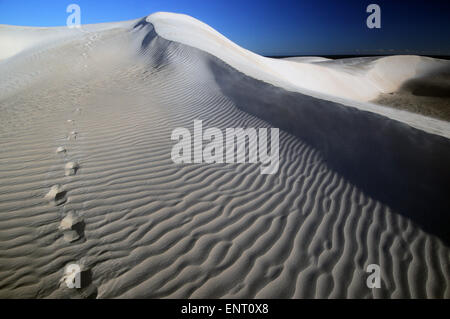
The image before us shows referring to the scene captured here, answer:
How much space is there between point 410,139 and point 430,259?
2.48 m

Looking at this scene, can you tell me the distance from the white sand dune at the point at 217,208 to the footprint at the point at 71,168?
0.04m

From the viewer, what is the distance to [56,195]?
353 cm

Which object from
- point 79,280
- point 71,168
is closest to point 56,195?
point 71,168

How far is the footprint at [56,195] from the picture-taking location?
11.2 feet

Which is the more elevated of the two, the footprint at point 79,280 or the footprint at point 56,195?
the footprint at point 56,195

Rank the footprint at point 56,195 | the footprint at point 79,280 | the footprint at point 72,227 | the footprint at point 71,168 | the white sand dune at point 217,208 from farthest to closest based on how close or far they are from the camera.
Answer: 1. the footprint at point 71,168
2. the footprint at point 56,195
3. the footprint at point 72,227
4. the white sand dune at point 217,208
5. the footprint at point 79,280

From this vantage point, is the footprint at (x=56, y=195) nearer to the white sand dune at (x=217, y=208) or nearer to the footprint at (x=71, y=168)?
the white sand dune at (x=217, y=208)

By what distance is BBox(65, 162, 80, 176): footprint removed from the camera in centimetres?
407

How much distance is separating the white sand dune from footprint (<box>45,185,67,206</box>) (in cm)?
6

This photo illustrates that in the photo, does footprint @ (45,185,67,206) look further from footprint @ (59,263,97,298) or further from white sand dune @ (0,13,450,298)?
→ footprint @ (59,263,97,298)

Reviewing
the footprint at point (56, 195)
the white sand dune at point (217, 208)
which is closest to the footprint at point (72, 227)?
the white sand dune at point (217, 208)

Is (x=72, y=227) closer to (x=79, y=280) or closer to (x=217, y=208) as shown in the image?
(x=79, y=280)

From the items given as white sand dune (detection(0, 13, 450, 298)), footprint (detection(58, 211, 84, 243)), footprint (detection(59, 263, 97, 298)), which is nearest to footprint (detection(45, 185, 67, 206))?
white sand dune (detection(0, 13, 450, 298))

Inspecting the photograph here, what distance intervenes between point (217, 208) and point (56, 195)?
2338mm
